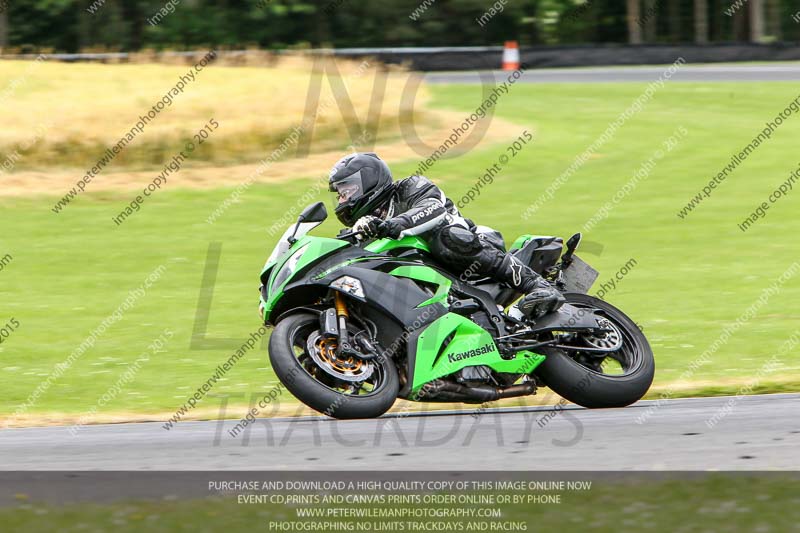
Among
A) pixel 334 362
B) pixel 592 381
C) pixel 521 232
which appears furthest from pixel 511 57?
pixel 334 362

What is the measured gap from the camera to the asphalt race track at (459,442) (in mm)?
6391

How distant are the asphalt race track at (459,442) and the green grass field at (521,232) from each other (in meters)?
1.32

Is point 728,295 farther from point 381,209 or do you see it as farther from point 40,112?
point 40,112

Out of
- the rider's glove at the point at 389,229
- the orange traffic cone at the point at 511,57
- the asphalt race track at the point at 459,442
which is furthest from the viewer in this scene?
the orange traffic cone at the point at 511,57

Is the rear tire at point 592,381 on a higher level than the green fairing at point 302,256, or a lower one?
lower

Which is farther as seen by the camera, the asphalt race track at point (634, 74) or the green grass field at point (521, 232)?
the asphalt race track at point (634, 74)

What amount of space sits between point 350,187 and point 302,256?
629 millimetres

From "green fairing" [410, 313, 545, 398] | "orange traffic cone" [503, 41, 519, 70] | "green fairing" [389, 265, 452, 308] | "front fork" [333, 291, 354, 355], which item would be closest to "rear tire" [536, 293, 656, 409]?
"green fairing" [410, 313, 545, 398]

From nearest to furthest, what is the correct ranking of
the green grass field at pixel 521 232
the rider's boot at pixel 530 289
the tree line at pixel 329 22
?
the rider's boot at pixel 530 289
the green grass field at pixel 521 232
the tree line at pixel 329 22

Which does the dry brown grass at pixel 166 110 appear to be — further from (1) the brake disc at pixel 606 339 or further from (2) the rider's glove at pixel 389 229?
(1) the brake disc at pixel 606 339

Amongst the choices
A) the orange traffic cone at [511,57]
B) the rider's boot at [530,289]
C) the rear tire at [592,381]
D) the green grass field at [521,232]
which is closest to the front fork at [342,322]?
the rider's boot at [530,289]

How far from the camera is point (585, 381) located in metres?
7.87

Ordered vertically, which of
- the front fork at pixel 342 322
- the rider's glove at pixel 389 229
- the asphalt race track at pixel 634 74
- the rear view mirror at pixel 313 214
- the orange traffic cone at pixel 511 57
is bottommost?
the asphalt race track at pixel 634 74

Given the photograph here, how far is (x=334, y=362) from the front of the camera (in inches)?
292
